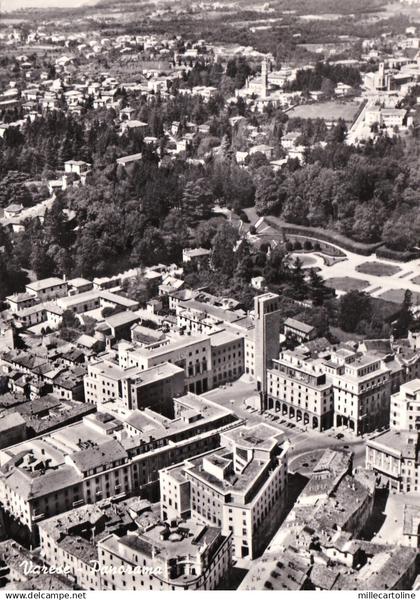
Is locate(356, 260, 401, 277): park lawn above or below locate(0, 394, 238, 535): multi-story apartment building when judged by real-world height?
below

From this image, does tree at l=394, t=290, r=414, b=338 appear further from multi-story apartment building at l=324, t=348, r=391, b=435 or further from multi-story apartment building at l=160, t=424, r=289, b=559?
multi-story apartment building at l=160, t=424, r=289, b=559

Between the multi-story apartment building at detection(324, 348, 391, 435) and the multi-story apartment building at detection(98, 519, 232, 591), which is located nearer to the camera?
the multi-story apartment building at detection(98, 519, 232, 591)

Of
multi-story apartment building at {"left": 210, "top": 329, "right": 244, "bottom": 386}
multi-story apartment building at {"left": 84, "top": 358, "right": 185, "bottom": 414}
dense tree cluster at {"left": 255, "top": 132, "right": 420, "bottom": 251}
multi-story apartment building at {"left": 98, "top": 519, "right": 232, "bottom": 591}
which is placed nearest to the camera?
multi-story apartment building at {"left": 98, "top": 519, "right": 232, "bottom": 591}

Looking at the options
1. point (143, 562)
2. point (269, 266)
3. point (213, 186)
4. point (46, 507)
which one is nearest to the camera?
point (143, 562)

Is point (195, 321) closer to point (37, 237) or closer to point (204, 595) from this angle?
point (37, 237)

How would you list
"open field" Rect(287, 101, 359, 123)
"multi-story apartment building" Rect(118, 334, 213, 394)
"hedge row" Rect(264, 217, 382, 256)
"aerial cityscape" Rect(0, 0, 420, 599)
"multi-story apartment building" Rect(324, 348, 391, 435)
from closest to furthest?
"aerial cityscape" Rect(0, 0, 420, 599) < "multi-story apartment building" Rect(324, 348, 391, 435) < "multi-story apartment building" Rect(118, 334, 213, 394) < "hedge row" Rect(264, 217, 382, 256) < "open field" Rect(287, 101, 359, 123)

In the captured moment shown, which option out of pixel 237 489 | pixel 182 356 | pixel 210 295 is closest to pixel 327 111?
pixel 210 295


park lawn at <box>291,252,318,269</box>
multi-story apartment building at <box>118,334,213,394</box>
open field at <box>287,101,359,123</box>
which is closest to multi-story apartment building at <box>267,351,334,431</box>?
multi-story apartment building at <box>118,334,213,394</box>

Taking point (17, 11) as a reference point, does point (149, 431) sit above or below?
below

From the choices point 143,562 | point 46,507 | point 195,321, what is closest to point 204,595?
point 143,562
